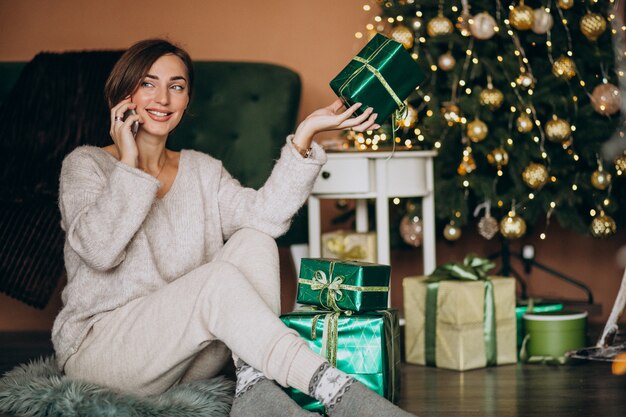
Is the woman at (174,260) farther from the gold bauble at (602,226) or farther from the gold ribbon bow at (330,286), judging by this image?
the gold bauble at (602,226)

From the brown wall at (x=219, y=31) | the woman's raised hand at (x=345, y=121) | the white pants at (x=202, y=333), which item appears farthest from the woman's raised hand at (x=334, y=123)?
the brown wall at (x=219, y=31)

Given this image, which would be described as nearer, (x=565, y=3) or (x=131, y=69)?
(x=131, y=69)

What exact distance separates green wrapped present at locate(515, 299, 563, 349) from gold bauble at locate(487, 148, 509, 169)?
506mm

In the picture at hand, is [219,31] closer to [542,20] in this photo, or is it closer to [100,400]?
[542,20]

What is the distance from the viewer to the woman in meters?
1.62

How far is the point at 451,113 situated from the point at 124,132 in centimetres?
137

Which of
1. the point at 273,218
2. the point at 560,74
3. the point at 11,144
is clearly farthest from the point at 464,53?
the point at 11,144

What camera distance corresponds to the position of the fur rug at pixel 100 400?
67.6 inches

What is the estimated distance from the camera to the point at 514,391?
6.86 feet

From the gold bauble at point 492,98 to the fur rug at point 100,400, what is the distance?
1446mm

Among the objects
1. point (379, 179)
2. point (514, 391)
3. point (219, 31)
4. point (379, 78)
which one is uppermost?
point (219, 31)

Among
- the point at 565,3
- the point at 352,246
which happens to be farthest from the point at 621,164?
the point at 352,246

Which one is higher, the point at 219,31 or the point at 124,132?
the point at 219,31

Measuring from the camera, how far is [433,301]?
245cm
